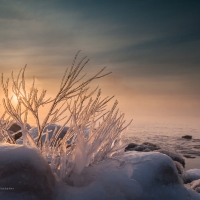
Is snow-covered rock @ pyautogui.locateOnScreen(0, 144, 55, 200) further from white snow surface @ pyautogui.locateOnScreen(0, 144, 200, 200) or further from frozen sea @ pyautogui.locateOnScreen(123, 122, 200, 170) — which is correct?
frozen sea @ pyautogui.locateOnScreen(123, 122, 200, 170)

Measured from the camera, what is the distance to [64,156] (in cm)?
288

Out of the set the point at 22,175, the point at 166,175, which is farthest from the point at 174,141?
the point at 22,175

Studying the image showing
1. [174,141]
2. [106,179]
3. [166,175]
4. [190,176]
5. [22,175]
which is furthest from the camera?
[174,141]

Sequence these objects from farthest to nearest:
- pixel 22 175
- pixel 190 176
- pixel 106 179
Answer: pixel 190 176, pixel 106 179, pixel 22 175

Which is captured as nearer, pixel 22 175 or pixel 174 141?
pixel 22 175

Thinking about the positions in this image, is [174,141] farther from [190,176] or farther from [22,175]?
[22,175]

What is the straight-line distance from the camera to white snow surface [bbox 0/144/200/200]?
2.39 meters

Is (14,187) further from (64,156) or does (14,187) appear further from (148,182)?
(148,182)

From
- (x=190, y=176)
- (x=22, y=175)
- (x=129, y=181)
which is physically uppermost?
(x=22, y=175)

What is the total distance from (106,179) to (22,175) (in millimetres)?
889

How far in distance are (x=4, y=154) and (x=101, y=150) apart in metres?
1.36

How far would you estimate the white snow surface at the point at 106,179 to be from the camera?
7.84ft

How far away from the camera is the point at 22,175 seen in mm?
2387

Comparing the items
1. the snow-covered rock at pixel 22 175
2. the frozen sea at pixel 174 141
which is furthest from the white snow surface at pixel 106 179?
the frozen sea at pixel 174 141
